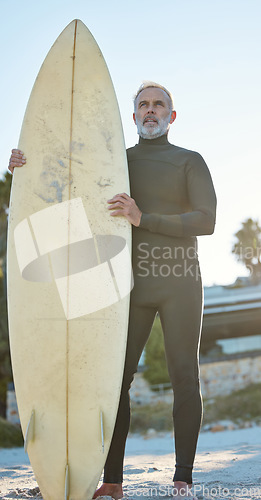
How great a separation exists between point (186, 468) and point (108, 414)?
1.37 ft

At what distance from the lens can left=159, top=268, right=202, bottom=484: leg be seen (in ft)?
8.06

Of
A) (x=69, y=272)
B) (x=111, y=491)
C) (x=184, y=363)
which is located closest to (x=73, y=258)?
(x=69, y=272)

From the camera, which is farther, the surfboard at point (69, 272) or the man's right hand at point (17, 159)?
the man's right hand at point (17, 159)

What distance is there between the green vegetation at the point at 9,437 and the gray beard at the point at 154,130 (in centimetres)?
885

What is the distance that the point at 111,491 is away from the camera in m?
2.53

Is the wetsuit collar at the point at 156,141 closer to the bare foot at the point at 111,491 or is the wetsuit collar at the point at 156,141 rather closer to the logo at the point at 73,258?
the logo at the point at 73,258

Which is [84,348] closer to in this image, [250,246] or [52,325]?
[52,325]

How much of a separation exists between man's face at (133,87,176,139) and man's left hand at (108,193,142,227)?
0.42 m

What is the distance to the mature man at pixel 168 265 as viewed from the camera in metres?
2.50

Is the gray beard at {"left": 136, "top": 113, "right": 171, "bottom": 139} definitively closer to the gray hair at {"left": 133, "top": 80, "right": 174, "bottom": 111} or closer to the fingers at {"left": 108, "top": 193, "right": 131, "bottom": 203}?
the gray hair at {"left": 133, "top": 80, "right": 174, "bottom": 111}

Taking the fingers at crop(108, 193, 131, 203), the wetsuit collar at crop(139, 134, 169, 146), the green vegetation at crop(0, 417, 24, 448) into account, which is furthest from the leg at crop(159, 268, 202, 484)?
the green vegetation at crop(0, 417, 24, 448)

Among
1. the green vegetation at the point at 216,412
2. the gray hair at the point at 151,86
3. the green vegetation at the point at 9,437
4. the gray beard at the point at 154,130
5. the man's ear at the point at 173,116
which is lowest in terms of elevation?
the green vegetation at the point at 9,437

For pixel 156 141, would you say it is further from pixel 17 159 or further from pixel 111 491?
pixel 111 491

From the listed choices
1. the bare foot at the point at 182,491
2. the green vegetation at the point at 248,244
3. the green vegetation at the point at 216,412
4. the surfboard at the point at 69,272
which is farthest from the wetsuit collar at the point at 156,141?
the green vegetation at the point at 248,244
